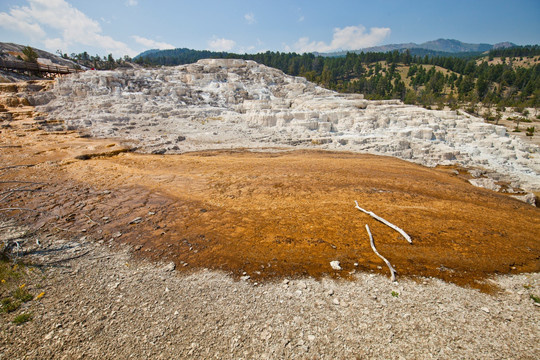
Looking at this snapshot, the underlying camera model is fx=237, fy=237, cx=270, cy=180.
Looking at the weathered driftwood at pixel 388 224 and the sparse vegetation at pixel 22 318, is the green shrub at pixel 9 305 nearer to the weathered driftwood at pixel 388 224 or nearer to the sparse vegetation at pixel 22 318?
the sparse vegetation at pixel 22 318

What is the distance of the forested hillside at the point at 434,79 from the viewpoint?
206ft

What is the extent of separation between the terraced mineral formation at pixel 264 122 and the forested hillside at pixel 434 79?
38.8 metres

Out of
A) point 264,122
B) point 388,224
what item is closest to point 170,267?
point 388,224

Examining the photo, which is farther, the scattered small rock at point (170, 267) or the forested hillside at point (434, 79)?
the forested hillside at point (434, 79)

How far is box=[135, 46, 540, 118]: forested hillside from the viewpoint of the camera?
62912 millimetres

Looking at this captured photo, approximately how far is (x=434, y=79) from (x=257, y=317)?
294 ft

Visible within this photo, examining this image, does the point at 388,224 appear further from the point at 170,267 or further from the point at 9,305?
the point at 9,305

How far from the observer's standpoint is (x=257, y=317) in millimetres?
5094

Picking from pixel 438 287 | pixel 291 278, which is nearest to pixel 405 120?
pixel 438 287

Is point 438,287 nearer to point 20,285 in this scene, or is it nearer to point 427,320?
point 427,320

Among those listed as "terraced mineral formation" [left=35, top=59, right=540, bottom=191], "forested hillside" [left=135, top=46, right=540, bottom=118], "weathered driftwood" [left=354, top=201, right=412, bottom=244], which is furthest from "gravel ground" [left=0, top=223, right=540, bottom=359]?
"forested hillside" [left=135, top=46, right=540, bottom=118]

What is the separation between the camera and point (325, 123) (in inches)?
1014

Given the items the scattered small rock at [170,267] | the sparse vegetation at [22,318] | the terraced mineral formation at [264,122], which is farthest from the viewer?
the terraced mineral formation at [264,122]

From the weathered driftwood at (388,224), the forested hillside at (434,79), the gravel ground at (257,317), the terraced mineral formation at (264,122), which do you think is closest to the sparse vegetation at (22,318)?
the gravel ground at (257,317)
